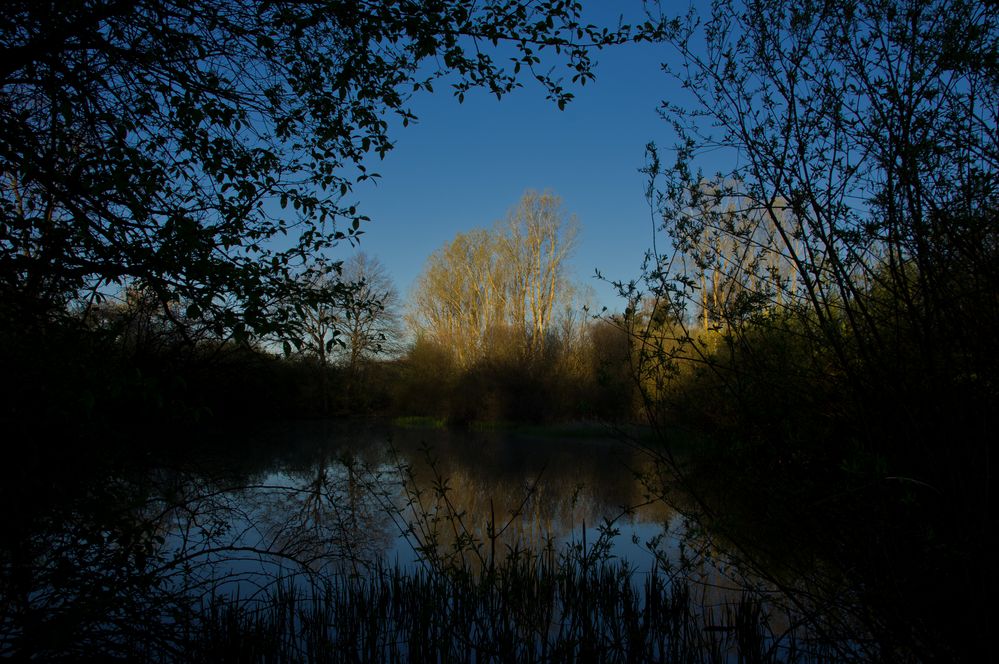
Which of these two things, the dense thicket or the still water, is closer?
the dense thicket

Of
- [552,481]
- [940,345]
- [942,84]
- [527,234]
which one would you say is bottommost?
[552,481]

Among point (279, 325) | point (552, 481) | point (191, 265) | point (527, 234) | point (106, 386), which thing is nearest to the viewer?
point (106, 386)

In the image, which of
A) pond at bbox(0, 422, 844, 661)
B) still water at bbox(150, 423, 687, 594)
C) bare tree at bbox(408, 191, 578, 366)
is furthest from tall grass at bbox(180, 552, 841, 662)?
bare tree at bbox(408, 191, 578, 366)

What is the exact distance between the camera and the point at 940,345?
2207 millimetres

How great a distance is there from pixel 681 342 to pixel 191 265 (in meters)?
2.14

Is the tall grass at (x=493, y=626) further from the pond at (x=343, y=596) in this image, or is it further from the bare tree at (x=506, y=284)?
the bare tree at (x=506, y=284)

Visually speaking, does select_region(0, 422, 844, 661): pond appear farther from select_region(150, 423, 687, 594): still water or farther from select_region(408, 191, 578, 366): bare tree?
select_region(408, 191, 578, 366): bare tree

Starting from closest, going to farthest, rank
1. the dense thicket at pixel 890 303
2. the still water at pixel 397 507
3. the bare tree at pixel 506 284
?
the dense thicket at pixel 890 303
the still water at pixel 397 507
the bare tree at pixel 506 284

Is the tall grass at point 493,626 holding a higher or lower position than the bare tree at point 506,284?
lower

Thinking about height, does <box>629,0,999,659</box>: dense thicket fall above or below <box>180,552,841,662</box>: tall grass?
above

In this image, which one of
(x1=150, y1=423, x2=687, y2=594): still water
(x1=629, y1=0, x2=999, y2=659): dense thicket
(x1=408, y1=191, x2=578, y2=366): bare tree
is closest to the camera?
(x1=629, y1=0, x2=999, y2=659): dense thicket

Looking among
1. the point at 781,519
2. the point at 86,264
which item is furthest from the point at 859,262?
the point at 86,264

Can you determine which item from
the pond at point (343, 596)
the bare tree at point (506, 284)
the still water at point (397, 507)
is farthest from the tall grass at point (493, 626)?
the bare tree at point (506, 284)

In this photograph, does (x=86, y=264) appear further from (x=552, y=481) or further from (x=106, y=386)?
(x=552, y=481)
